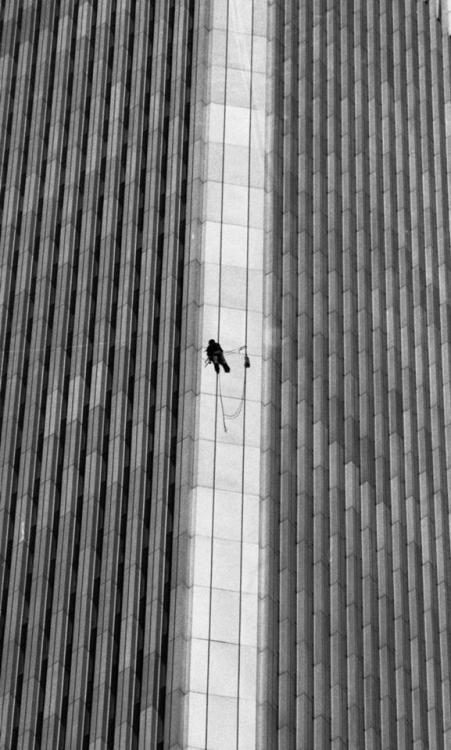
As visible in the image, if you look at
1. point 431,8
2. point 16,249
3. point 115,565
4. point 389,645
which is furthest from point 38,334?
point 431,8

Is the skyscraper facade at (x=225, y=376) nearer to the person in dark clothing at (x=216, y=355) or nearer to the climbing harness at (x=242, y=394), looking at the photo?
the climbing harness at (x=242, y=394)

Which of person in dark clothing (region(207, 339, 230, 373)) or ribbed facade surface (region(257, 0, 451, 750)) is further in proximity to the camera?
person in dark clothing (region(207, 339, 230, 373))

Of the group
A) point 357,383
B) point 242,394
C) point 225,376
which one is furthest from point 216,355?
point 357,383

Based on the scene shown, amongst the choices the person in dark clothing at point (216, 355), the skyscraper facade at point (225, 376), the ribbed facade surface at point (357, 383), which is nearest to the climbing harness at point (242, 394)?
the skyscraper facade at point (225, 376)

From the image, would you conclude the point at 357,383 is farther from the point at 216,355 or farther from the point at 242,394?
the point at 216,355

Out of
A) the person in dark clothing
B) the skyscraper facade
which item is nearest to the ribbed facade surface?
Answer: the skyscraper facade

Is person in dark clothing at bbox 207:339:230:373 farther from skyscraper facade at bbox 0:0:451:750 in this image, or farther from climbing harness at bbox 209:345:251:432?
skyscraper facade at bbox 0:0:451:750
